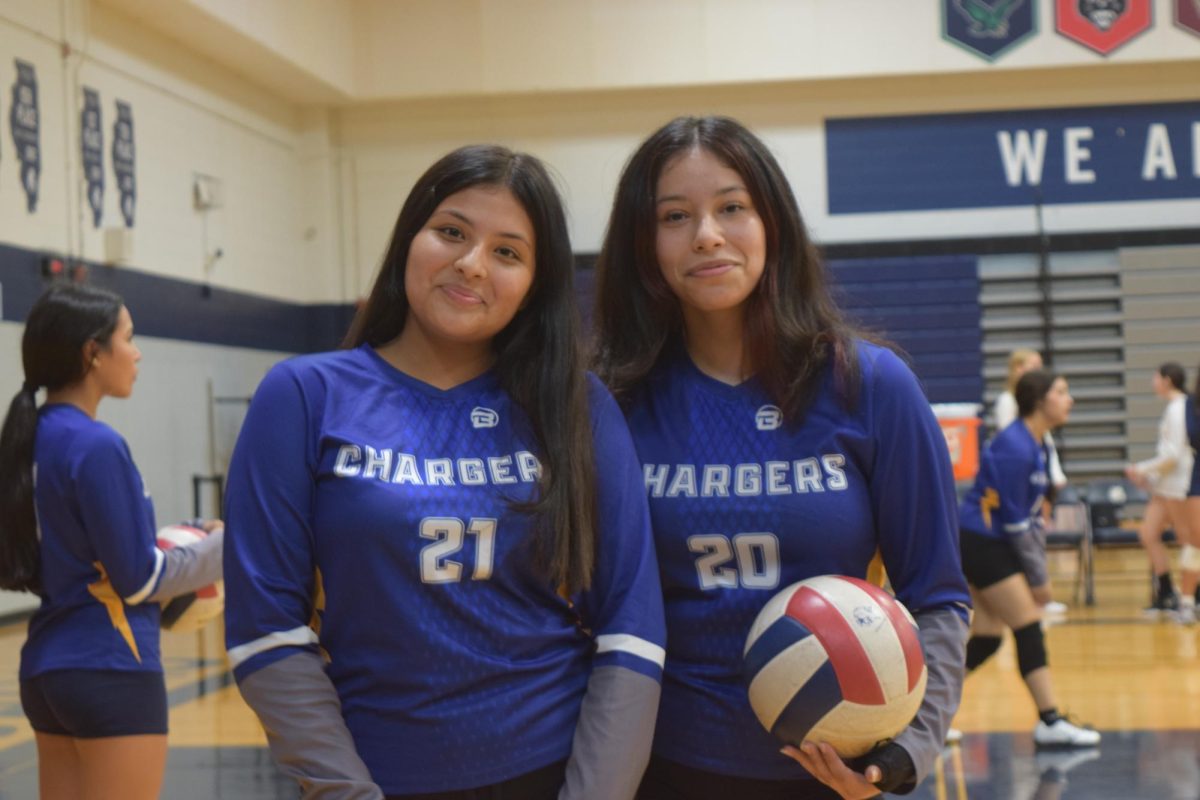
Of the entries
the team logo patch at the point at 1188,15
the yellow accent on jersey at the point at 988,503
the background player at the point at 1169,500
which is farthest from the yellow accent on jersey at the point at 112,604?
the team logo patch at the point at 1188,15

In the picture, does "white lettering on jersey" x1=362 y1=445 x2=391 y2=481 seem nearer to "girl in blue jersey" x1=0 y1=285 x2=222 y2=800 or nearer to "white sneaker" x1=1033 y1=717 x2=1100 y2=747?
"girl in blue jersey" x1=0 y1=285 x2=222 y2=800

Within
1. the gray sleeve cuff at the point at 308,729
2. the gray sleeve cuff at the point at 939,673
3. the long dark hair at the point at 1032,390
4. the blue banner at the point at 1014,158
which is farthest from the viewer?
the blue banner at the point at 1014,158

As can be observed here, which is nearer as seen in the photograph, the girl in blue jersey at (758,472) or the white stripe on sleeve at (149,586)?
the girl in blue jersey at (758,472)

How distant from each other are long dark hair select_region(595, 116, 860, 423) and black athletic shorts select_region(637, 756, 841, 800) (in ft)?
1.88

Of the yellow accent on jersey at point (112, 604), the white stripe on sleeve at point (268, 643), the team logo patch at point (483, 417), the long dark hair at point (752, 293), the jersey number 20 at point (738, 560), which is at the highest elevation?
the long dark hair at point (752, 293)

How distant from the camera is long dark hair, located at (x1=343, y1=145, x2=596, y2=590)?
6.32 feet

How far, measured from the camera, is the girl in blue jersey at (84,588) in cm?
305

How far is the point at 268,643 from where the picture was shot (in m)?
1.83

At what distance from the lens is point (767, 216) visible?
7.16ft

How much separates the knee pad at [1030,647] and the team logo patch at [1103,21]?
9603 mm

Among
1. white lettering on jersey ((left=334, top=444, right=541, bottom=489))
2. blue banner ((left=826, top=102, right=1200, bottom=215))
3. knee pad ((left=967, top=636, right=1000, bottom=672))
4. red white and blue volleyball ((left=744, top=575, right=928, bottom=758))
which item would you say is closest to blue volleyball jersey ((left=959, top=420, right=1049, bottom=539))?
knee pad ((left=967, top=636, right=1000, bottom=672))

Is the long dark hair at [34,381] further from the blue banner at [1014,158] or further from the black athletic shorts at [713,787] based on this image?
the blue banner at [1014,158]

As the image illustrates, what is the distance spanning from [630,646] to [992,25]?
12989 mm

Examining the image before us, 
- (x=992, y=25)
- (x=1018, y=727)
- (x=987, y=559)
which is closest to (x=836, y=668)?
(x=987, y=559)
